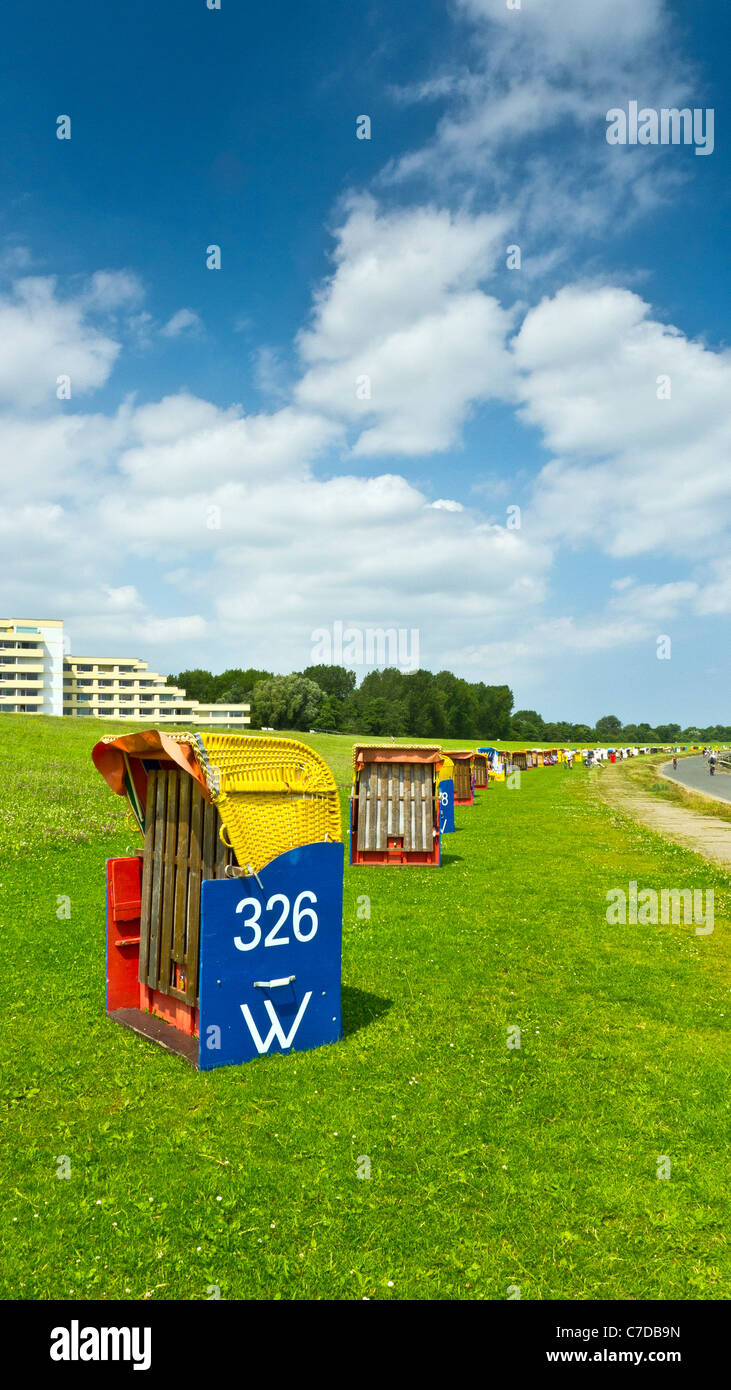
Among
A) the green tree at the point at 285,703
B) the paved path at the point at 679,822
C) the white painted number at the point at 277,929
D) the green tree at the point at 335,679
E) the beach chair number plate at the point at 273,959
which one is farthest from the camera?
the green tree at the point at 335,679

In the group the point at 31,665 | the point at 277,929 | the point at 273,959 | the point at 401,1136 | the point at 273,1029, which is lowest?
the point at 401,1136

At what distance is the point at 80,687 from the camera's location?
444 feet

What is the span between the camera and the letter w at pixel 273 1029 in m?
7.57

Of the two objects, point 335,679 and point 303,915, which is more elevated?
point 335,679

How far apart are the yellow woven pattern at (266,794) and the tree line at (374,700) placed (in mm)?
110021

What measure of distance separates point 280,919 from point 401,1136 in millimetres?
2188

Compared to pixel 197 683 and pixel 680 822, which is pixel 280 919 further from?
pixel 197 683

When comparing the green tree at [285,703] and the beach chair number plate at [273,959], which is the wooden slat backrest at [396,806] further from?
the green tree at [285,703]

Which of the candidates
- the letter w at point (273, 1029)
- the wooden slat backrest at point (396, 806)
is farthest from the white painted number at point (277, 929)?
the wooden slat backrest at point (396, 806)

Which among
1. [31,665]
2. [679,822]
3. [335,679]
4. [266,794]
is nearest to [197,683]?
[335,679]

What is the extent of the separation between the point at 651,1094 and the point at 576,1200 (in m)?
2.09

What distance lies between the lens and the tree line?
121 metres

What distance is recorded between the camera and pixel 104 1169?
5.80 m
